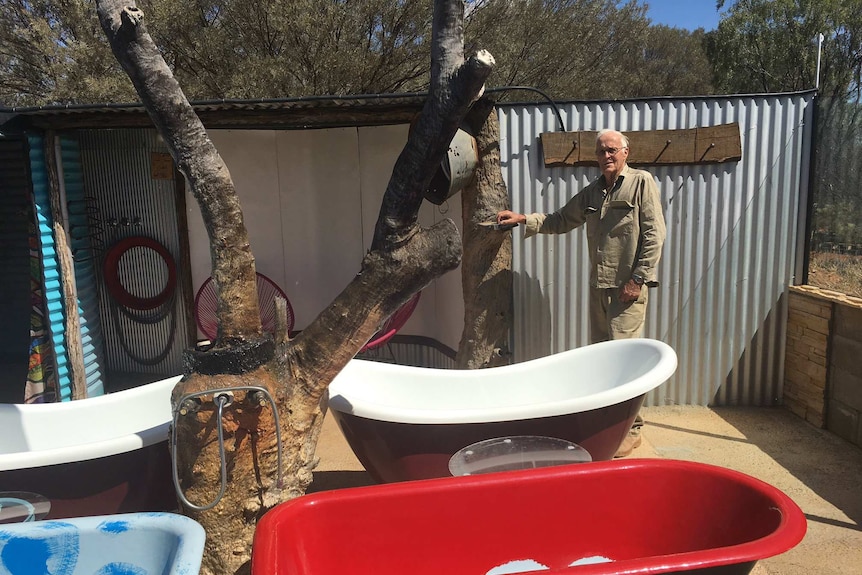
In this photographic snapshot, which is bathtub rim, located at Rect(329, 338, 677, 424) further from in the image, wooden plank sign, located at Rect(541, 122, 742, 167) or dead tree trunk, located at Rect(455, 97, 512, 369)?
wooden plank sign, located at Rect(541, 122, 742, 167)

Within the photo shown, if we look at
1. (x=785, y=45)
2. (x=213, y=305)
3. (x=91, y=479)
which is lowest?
(x=91, y=479)

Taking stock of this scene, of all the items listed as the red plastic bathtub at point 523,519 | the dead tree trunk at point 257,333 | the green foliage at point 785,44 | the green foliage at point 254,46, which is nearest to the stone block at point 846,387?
the red plastic bathtub at point 523,519

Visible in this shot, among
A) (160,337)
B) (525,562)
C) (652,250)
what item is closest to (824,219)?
(652,250)

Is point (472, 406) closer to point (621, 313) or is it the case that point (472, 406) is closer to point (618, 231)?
point (621, 313)

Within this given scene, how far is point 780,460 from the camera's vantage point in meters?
3.44

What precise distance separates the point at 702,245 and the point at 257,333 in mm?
3140

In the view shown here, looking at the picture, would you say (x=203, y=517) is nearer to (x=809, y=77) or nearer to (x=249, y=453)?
(x=249, y=453)

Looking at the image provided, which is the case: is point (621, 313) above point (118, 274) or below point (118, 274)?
below

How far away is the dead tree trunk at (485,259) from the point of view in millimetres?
3887

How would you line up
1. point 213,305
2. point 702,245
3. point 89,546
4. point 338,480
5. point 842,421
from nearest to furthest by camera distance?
point 89,546, point 338,480, point 842,421, point 702,245, point 213,305

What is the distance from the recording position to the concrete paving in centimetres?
258

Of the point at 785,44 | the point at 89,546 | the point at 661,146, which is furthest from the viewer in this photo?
the point at 785,44

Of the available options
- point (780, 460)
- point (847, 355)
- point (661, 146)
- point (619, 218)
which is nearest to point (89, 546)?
point (619, 218)

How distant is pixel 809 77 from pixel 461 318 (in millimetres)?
15198
